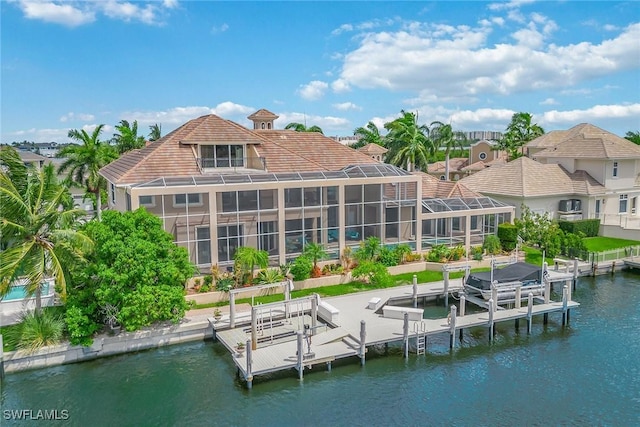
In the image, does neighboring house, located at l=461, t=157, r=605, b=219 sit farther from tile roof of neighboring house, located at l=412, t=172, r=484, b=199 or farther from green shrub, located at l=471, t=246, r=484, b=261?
green shrub, located at l=471, t=246, r=484, b=261

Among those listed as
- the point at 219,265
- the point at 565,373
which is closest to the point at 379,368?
the point at 565,373

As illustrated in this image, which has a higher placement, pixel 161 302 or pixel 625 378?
pixel 161 302

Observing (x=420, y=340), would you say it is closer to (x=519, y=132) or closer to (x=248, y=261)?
(x=248, y=261)

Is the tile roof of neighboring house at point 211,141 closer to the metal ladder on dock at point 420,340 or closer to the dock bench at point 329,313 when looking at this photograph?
the dock bench at point 329,313

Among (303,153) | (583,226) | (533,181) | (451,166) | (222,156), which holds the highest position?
(303,153)

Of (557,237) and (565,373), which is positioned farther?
(557,237)

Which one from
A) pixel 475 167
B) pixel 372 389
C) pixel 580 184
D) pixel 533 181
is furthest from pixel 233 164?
pixel 475 167

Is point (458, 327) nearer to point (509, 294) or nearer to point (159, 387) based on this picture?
point (509, 294)
